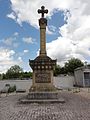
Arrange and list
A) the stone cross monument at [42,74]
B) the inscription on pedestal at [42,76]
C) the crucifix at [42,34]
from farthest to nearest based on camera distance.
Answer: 1. the crucifix at [42,34]
2. the inscription on pedestal at [42,76]
3. the stone cross monument at [42,74]

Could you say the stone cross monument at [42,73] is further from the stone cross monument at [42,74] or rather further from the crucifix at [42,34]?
the crucifix at [42,34]

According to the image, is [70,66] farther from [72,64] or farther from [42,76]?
[42,76]

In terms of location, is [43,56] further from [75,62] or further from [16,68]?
[16,68]

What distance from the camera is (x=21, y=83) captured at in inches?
1378

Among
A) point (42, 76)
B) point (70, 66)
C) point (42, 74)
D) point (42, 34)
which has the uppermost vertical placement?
point (70, 66)

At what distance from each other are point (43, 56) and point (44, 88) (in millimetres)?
2182

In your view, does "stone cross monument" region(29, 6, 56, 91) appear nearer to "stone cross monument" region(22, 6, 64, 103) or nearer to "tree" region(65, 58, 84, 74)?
"stone cross monument" region(22, 6, 64, 103)

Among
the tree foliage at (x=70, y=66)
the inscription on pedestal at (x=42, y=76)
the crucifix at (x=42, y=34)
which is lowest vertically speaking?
the inscription on pedestal at (x=42, y=76)

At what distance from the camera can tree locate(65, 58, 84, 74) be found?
65.9 m

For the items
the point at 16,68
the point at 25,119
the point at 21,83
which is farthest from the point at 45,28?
the point at 16,68

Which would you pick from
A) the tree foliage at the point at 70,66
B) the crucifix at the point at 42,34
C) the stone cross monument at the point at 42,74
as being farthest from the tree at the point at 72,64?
the stone cross monument at the point at 42,74

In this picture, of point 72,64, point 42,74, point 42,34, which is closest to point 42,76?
point 42,74

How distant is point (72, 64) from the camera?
6631 centimetres

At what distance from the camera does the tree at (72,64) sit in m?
65.9
